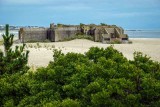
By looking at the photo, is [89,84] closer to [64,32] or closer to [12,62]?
[12,62]

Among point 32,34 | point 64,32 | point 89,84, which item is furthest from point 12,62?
point 64,32

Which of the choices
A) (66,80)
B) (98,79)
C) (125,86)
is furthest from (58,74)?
(125,86)

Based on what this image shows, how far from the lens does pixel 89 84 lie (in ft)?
29.4

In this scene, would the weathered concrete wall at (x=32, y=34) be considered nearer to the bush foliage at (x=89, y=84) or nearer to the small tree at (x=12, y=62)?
the small tree at (x=12, y=62)

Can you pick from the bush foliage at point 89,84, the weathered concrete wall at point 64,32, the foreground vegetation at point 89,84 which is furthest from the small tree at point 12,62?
the weathered concrete wall at point 64,32

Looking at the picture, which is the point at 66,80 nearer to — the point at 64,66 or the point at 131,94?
the point at 64,66

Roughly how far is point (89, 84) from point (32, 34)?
5049 cm

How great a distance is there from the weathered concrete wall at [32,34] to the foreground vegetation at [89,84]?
153 feet

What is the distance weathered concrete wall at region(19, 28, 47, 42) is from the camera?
57.2 meters

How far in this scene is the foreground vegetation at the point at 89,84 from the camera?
8.74m

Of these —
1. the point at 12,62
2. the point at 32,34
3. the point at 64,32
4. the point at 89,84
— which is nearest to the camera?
the point at 89,84

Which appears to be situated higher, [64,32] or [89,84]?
[64,32]

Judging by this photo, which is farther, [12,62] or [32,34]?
[32,34]

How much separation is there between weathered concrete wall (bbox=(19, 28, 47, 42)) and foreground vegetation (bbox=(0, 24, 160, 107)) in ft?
153
